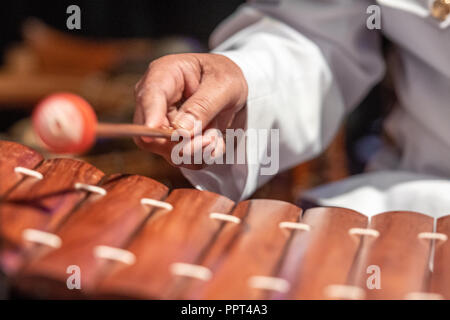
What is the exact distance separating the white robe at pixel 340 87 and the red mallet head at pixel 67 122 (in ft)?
1.03

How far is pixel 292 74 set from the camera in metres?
0.88

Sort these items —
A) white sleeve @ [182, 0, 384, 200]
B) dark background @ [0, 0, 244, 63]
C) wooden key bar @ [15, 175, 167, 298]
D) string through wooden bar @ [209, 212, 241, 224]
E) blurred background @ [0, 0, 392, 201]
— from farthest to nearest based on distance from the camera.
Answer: dark background @ [0, 0, 244, 63], blurred background @ [0, 0, 392, 201], white sleeve @ [182, 0, 384, 200], string through wooden bar @ [209, 212, 241, 224], wooden key bar @ [15, 175, 167, 298]

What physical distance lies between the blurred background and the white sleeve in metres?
0.60

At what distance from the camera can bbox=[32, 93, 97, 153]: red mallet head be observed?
449mm

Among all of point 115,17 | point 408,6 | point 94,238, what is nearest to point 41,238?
point 94,238

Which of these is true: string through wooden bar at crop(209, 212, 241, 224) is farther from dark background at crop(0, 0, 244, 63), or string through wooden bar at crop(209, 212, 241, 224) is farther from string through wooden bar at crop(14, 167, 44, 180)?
dark background at crop(0, 0, 244, 63)

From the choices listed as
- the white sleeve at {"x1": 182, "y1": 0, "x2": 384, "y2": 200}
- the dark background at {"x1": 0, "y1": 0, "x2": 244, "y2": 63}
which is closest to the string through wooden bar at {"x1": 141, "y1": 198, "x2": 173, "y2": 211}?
the white sleeve at {"x1": 182, "y1": 0, "x2": 384, "y2": 200}

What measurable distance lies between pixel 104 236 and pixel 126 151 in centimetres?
111

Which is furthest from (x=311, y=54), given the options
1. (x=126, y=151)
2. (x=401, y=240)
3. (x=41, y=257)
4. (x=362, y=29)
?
(x=126, y=151)

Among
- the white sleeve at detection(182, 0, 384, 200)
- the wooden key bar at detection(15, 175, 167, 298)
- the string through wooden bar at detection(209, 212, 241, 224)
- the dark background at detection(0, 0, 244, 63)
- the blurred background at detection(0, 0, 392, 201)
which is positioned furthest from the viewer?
the dark background at detection(0, 0, 244, 63)

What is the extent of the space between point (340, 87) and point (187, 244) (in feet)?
1.93

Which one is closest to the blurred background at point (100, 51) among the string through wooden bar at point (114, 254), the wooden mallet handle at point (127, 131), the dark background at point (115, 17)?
the dark background at point (115, 17)

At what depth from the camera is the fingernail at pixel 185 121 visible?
0.61m

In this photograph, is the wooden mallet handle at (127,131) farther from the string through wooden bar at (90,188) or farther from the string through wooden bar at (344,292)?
the string through wooden bar at (344,292)
